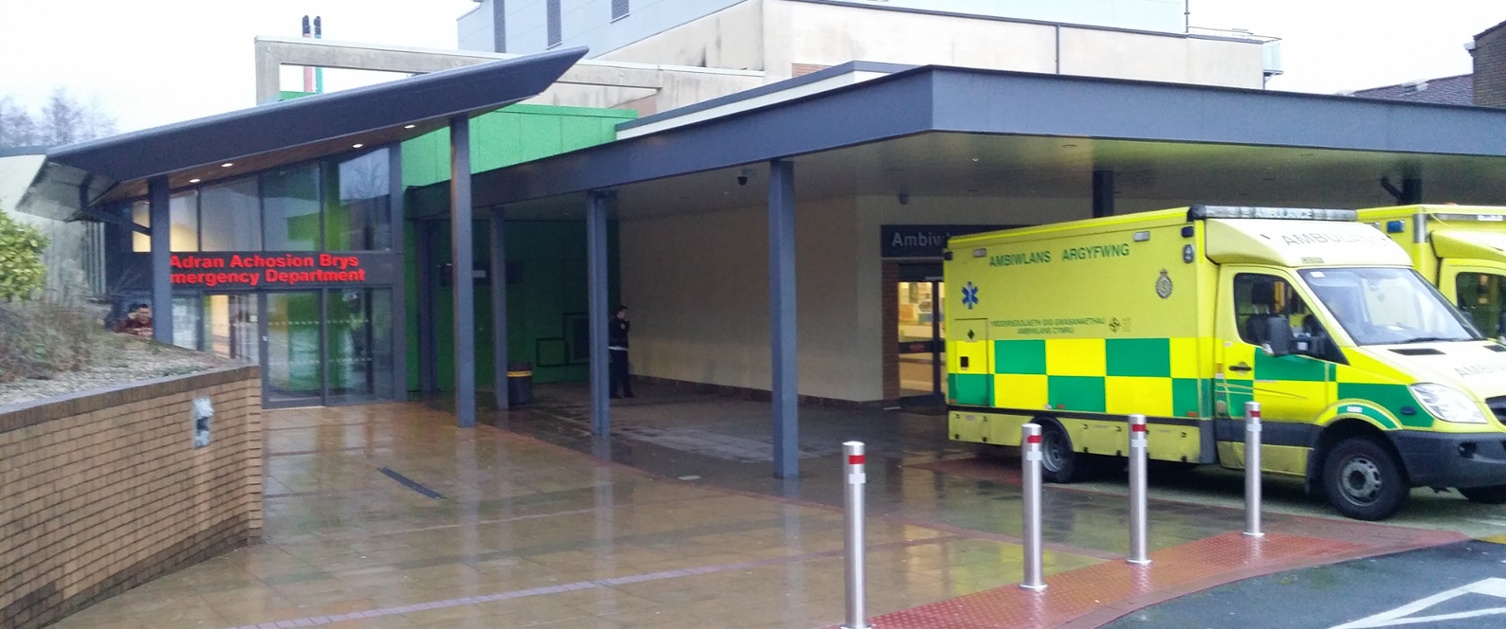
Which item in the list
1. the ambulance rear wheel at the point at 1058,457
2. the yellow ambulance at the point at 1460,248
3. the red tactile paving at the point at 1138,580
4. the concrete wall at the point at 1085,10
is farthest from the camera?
the concrete wall at the point at 1085,10

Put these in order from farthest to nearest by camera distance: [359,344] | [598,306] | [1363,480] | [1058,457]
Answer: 1. [359,344]
2. [598,306]
3. [1058,457]
4. [1363,480]

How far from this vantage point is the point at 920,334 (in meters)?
20.4

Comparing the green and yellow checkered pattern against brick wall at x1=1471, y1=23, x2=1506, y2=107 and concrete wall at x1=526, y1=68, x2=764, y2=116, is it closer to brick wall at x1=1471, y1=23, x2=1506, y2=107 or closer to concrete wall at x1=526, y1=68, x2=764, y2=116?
concrete wall at x1=526, y1=68, x2=764, y2=116

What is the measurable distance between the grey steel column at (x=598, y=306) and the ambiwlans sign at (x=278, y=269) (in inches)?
253

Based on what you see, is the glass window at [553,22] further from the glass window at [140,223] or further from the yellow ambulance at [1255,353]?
the yellow ambulance at [1255,353]

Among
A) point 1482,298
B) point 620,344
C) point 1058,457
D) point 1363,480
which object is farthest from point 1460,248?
point 620,344

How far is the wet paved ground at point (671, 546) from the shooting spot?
7.50 m

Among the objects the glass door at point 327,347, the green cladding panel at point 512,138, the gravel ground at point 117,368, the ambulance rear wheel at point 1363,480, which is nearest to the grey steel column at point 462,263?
the glass door at point 327,347

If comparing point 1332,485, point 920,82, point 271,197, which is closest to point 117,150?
point 271,197

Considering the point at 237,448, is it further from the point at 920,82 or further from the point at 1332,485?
the point at 1332,485

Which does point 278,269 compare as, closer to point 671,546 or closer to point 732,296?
point 732,296

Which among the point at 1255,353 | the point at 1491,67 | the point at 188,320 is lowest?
the point at 1255,353

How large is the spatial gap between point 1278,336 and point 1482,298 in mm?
3383

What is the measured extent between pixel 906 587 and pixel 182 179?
50.4 feet
